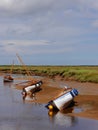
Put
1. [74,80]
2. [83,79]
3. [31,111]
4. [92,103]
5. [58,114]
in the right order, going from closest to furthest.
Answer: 1. [58,114]
2. [31,111]
3. [92,103]
4. [83,79]
5. [74,80]

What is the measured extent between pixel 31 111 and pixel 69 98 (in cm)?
423

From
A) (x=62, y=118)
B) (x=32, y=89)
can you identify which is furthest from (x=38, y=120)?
(x=32, y=89)

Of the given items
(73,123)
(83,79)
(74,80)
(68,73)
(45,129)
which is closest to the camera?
(45,129)

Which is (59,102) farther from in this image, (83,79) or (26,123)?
(83,79)

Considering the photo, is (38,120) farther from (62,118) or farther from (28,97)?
(28,97)

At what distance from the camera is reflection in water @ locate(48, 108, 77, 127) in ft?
86.2

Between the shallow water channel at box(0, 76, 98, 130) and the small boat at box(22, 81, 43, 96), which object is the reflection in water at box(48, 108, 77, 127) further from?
the small boat at box(22, 81, 43, 96)

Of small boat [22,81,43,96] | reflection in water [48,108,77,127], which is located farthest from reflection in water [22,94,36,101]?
reflection in water [48,108,77,127]

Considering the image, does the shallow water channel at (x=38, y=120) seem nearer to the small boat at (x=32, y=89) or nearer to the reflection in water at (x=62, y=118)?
the reflection in water at (x=62, y=118)

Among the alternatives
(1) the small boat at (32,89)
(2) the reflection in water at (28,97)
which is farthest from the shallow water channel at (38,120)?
(1) the small boat at (32,89)

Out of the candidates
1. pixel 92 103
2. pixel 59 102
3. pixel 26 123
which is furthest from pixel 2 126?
pixel 92 103

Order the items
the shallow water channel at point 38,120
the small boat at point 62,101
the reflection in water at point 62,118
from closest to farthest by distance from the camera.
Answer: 1. the shallow water channel at point 38,120
2. the reflection in water at point 62,118
3. the small boat at point 62,101

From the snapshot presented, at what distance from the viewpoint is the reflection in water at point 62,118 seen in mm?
26280

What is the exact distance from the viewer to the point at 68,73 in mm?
72688
